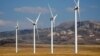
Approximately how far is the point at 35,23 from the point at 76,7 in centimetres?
1489

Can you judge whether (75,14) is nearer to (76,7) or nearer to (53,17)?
(76,7)

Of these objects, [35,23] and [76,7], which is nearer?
[76,7]

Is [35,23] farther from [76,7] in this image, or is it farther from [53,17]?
[76,7]

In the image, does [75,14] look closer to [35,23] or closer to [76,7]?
[76,7]

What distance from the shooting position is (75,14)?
72.3 meters

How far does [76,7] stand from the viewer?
72438 mm

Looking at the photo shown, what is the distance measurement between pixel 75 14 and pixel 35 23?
1463cm

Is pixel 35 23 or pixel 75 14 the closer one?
pixel 75 14

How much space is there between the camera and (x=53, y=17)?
3246 inches

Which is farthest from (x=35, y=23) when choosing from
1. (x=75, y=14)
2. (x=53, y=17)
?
(x=75, y=14)

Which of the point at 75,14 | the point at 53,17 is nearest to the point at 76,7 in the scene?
the point at 75,14

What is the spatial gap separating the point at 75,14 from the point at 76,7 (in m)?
1.44

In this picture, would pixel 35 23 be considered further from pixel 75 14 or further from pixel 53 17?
pixel 75 14
